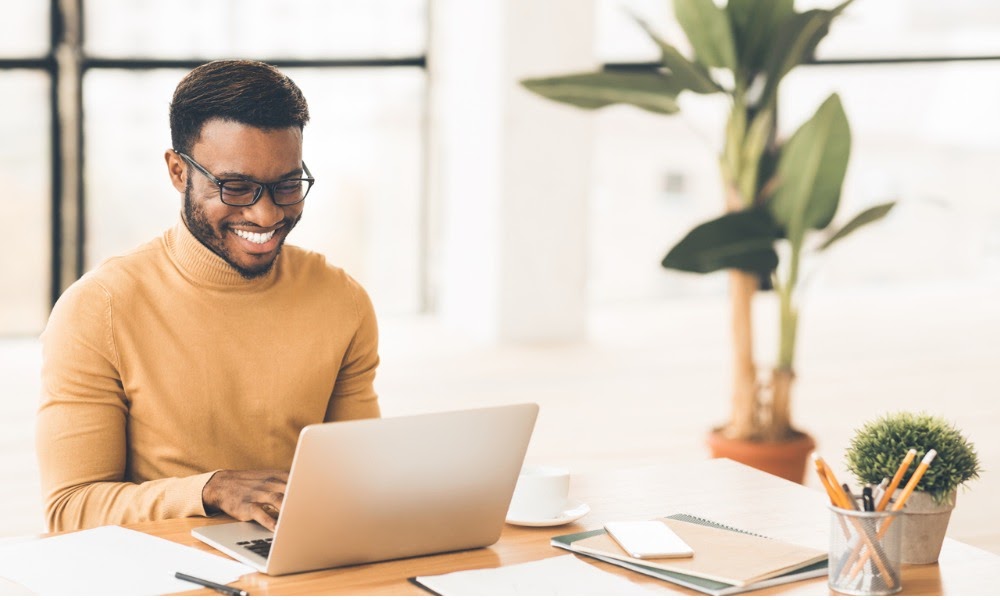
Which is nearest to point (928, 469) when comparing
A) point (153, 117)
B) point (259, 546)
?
point (259, 546)

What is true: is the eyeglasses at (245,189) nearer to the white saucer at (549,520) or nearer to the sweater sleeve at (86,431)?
the sweater sleeve at (86,431)

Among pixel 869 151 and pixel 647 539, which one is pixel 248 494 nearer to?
pixel 647 539

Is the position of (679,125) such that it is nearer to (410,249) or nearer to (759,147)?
(410,249)

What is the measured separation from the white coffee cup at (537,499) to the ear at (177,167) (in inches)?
27.0

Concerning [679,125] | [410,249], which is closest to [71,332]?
[410,249]

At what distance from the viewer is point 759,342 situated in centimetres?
598

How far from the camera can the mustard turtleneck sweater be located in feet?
6.10

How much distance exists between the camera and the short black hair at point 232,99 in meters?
1.92

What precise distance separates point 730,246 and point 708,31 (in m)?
0.54

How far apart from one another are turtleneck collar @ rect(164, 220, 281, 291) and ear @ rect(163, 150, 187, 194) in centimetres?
6

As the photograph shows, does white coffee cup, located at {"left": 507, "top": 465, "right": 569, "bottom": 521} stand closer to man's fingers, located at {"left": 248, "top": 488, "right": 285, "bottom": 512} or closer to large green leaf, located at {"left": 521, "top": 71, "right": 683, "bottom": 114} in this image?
man's fingers, located at {"left": 248, "top": 488, "right": 285, "bottom": 512}

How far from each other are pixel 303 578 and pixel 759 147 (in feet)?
7.30

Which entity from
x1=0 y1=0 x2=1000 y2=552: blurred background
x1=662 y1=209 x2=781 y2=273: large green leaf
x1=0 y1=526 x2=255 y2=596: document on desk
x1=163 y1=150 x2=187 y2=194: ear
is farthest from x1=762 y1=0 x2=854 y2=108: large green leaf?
x1=0 y1=526 x2=255 y2=596: document on desk

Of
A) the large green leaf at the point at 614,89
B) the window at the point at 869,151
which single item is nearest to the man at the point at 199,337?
the large green leaf at the point at 614,89
